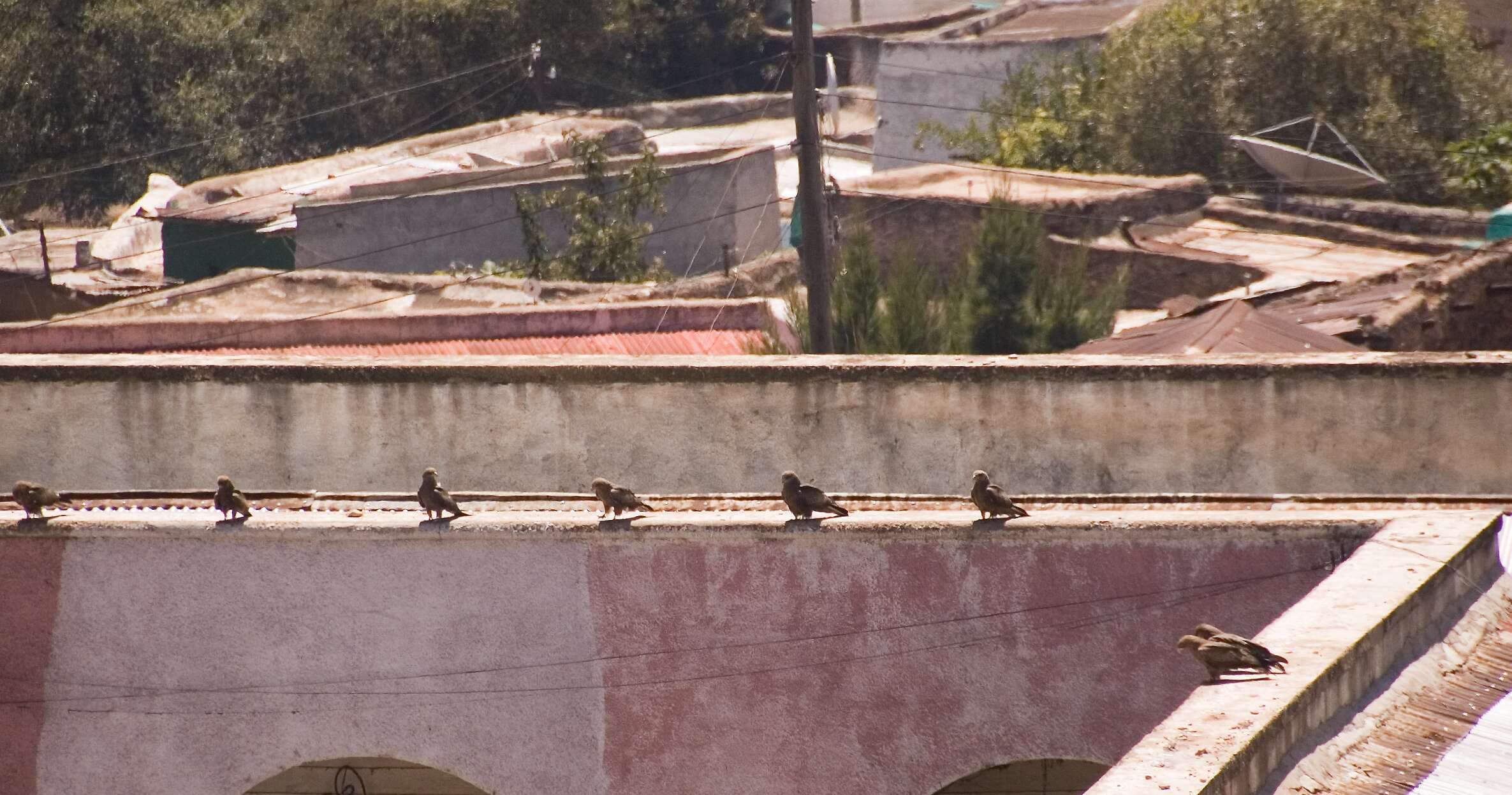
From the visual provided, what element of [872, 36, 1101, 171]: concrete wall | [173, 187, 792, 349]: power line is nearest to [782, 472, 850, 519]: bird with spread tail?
[173, 187, 792, 349]: power line

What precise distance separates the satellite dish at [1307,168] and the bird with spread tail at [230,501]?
661 inches

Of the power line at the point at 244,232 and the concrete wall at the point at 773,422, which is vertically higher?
the power line at the point at 244,232

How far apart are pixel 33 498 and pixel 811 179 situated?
7299mm

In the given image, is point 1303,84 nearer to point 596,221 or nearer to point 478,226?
point 596,221

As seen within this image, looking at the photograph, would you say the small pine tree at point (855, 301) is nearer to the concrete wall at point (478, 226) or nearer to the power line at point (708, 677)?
the concrete wall at point (478, 226)

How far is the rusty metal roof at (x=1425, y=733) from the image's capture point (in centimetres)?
617

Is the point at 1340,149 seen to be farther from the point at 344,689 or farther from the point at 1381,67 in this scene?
the point at 344,689

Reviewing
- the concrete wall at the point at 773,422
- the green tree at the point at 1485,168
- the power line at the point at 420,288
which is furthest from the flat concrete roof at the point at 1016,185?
the concrete wall at the point at 773,422

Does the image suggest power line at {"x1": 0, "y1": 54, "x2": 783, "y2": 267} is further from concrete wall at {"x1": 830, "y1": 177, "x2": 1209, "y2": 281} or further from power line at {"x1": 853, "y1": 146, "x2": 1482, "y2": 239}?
concrete wall at {"x1": 830, "y1": 177, "x2": 1209, "y2": 281}

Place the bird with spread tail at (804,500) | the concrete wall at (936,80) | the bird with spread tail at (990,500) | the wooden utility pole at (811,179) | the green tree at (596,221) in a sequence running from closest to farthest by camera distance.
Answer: the bird with spread tail at (990,500) → the bird with spread tail at (804,500) → the wooden utility pole at (811,179) → the green tree at (596,221) → the concrete wall at (936,80)

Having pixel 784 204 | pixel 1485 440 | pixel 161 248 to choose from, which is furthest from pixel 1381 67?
pixel 161 248

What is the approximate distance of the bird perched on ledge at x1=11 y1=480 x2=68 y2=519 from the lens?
936 centimetres

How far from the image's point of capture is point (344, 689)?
933cm

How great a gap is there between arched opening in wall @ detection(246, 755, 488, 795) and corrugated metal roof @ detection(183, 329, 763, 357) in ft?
22.0
